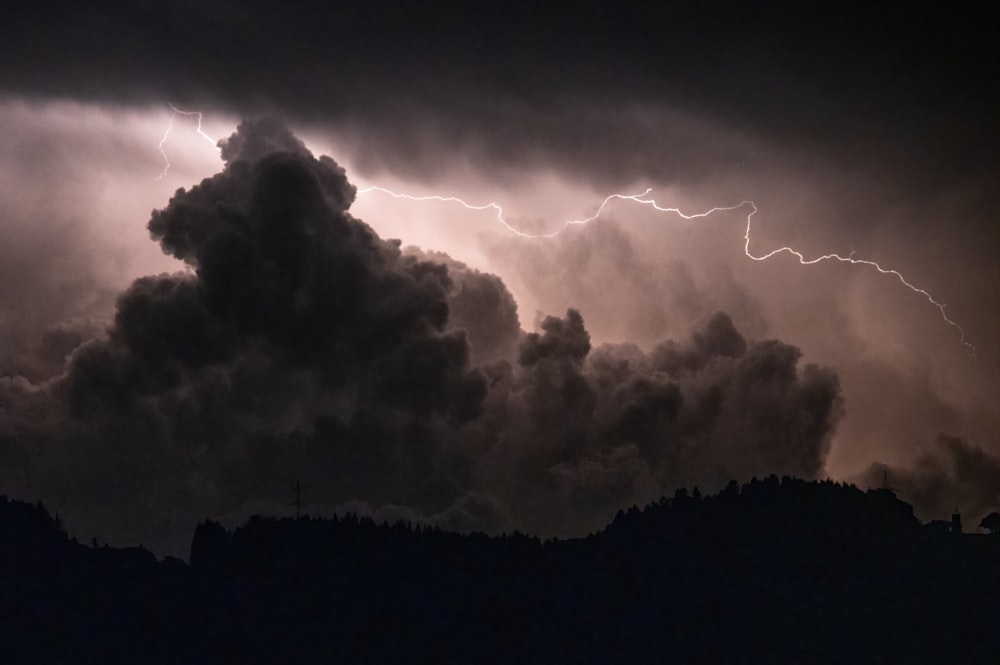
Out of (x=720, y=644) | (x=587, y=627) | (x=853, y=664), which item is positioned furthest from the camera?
(x=587, y=627)

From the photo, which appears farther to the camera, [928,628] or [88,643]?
[88,643]

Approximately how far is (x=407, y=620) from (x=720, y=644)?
48511mm

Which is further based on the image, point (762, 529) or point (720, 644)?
point (762, 529)

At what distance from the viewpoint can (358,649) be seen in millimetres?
185500

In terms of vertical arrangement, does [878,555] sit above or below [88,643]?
above

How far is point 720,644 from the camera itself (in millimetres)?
175250

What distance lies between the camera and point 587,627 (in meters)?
188

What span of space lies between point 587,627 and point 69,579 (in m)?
78.9

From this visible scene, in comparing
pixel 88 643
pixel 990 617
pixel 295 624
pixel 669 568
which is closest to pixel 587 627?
pixel 669 568

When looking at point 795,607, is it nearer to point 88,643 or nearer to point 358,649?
point 358,649

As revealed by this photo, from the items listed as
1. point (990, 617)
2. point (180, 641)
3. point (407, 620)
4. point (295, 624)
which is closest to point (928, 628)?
point (990, 617)

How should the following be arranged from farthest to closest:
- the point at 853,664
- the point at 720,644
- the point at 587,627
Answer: the point at 587,627 → the point at 720,644 → the point at 853,664

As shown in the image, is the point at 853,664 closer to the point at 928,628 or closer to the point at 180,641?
the point at 928,628

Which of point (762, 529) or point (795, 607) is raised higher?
point (762, 529)
